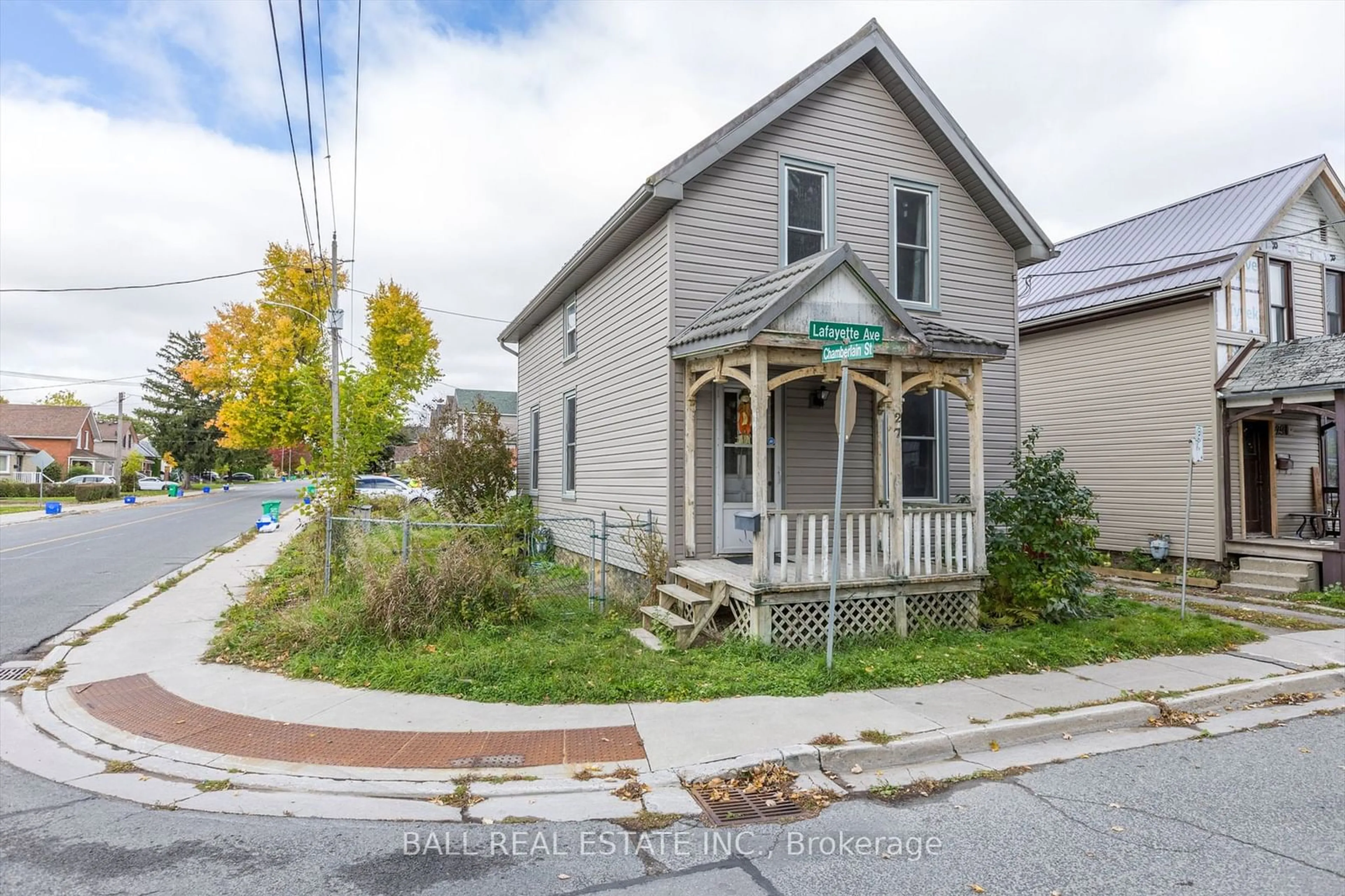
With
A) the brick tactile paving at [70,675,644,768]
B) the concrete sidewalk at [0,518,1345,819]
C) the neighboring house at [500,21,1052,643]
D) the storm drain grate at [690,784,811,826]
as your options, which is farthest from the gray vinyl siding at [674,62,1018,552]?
the storm drain grate at [690,784,811,826]

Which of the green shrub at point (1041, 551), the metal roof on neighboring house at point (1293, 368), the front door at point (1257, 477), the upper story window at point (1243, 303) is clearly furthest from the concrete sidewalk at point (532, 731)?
the upper story window at point (1243, 303)

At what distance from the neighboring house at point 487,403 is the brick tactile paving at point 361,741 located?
33.1 ft

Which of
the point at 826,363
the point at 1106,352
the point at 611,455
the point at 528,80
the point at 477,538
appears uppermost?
the point at 528,80

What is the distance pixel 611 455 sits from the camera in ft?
36.7

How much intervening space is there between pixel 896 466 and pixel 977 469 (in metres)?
1.29

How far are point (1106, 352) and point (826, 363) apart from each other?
1080 centimetres

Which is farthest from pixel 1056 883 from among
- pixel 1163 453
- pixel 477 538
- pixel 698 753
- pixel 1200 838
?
pixel 1163 453

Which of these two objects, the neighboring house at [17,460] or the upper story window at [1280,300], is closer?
the upper story window at [1280,300]

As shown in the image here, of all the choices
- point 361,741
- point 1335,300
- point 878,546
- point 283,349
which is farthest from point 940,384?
point 283,349

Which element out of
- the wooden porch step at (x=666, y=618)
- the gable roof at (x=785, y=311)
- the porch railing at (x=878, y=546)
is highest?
the gable roof at (x=785, y=311)

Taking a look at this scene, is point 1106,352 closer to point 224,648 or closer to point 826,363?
point 826,363

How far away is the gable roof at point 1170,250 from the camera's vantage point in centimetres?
1382

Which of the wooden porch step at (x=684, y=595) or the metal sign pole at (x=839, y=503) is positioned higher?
the metal sign pole at (x=839, y=503)

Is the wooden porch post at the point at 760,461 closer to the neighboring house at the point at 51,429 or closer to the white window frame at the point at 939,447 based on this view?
the white window frame at the point at 939,447
